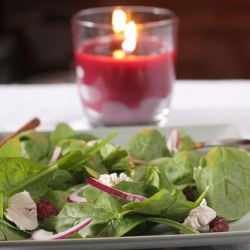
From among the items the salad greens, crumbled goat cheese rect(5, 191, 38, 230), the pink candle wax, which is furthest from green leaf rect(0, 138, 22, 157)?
the pink candle wax

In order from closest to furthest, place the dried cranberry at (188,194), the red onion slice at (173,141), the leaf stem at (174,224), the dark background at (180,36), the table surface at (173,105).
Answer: the leaf stem at (174,224) < the dried cranberry at (188,194) < the red onion slice at (173,141) < the table surface at (173,105) < the dark background at (180,36)

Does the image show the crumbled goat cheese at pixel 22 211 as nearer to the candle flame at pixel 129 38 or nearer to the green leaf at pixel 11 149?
the green leaf at pixel 11 149

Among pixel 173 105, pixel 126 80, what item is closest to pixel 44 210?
pixel 126 80

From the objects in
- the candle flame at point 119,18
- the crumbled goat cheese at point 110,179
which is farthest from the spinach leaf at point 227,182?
the candle flame at point 119,18

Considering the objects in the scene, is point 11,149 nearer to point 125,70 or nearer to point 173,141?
point 173,141

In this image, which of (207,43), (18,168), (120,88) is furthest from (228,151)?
(207,43)

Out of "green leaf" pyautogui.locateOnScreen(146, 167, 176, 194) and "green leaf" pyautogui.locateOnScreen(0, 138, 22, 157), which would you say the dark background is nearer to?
"green leaf" pyautogui.locateOnScreen(0, 138, 22, 157)
